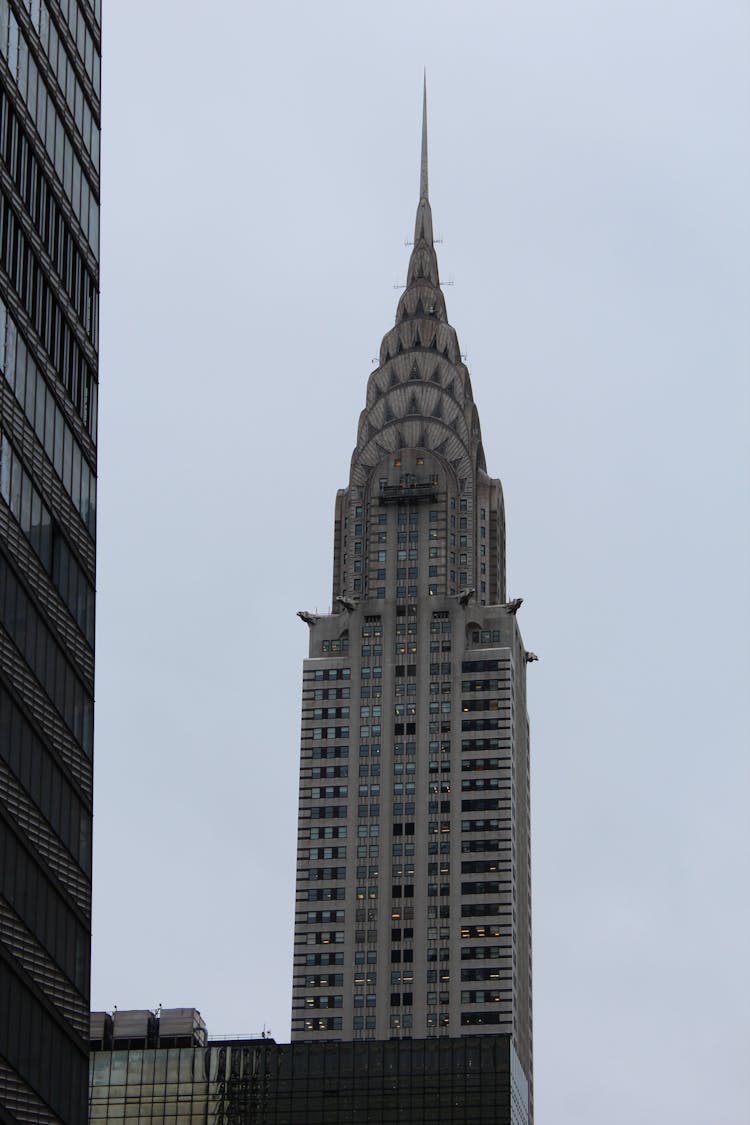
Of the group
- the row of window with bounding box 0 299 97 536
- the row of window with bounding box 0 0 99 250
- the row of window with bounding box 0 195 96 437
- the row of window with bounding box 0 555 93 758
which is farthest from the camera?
the row of window with bounding box 0 0 99 250

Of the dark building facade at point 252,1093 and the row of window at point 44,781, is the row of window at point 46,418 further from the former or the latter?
the dark building facade at point 252,1093

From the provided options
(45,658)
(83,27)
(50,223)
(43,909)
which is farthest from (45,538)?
(83,27)

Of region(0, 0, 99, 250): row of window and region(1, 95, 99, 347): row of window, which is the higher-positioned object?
region(0, 0, 99, 250): row of window

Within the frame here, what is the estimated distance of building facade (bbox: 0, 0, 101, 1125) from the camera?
84.4m

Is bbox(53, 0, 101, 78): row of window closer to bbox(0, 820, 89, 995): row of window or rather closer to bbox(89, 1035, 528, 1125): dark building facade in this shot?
bbox(0, 820, 89, 995): row of window

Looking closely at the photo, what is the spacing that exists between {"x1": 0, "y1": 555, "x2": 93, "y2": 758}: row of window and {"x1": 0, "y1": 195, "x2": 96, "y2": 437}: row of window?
12990 millimetres

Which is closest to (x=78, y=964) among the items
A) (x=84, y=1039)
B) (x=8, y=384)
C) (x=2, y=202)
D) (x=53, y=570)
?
(x=84, y=1039)

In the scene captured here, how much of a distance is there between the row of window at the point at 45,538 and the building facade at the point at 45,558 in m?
0.11

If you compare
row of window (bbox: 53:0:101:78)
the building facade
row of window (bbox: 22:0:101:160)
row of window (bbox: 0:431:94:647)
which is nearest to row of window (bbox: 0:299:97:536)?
the building facade

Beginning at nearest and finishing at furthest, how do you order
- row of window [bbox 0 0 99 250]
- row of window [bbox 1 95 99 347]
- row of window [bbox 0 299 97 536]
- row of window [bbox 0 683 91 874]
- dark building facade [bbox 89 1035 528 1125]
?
row of window [bbox 0 683 91 874], row of window [bbox 0 299 97 536], row of window [bbox 1 95 99 347], row of window [bbox 0 0 99 250], dark building facade [bbox 89 1035 528 1125]

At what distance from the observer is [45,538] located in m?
91.8

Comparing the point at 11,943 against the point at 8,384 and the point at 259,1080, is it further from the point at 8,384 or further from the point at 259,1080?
the point at 259,1080

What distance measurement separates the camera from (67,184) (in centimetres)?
9994

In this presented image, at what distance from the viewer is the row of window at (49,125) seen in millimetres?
92181
